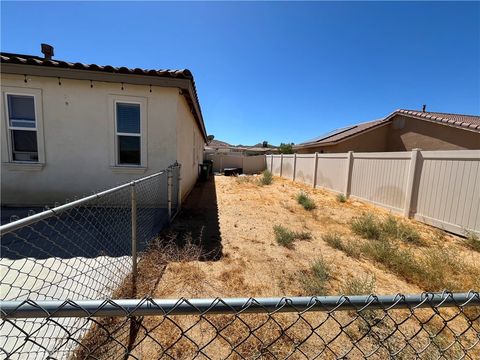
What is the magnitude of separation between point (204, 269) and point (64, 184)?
5.00m

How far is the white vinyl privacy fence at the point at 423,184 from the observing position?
5184 mm

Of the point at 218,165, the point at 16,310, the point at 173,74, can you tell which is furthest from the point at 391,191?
the point at 218,165

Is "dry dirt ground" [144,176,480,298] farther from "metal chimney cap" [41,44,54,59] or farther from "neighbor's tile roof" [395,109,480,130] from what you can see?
"neighbor's tile roof" [395,109,480,130]

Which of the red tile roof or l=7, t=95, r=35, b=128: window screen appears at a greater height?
the red tile roof

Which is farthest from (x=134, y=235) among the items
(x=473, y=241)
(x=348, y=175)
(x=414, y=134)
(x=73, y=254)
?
(x=414, y=134)

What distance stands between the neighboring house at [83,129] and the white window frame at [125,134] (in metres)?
0.02

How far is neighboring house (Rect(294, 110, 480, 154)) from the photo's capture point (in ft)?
42.4

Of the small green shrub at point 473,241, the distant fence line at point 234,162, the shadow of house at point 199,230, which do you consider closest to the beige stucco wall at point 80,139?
the shadow of house at point 199,230

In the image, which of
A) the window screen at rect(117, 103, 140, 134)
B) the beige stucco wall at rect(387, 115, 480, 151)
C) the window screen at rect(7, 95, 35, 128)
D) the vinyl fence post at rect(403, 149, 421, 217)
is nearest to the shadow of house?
the window screen at rect(117, 103, 140, 134)

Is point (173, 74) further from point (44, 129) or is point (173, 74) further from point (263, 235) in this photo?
point (263, 235)

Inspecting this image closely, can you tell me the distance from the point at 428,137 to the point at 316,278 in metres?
16.3

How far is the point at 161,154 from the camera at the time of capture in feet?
20.7

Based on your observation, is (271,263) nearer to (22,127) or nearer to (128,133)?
(128,133)

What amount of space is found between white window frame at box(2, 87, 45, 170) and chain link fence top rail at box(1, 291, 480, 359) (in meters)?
5.26
